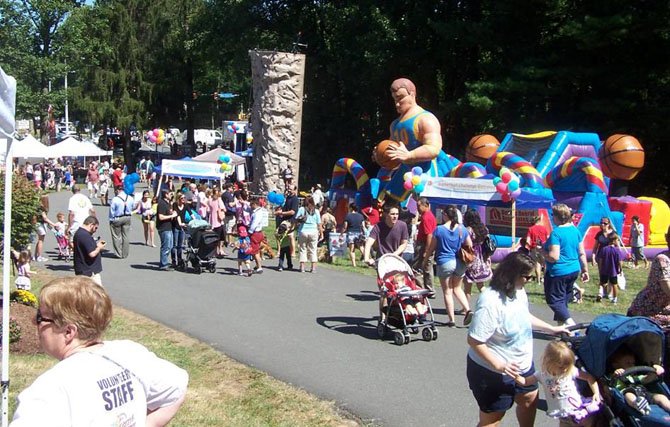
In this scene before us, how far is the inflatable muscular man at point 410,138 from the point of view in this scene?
16.9 meters

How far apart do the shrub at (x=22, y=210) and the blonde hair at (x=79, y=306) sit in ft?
33.6

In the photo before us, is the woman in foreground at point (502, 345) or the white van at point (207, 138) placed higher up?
the white van at point (207, 138)

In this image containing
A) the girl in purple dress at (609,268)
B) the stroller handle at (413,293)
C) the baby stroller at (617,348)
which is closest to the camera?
the baby stroller at (617,348)

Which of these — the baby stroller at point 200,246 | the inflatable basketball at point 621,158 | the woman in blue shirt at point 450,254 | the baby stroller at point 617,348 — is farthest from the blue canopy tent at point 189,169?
the baby stroller at point 617,348

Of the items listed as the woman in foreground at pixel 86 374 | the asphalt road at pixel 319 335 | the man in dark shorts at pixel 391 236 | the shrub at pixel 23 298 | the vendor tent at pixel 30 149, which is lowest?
the asphalt road at pixel 319 335

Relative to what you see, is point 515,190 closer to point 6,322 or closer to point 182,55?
point 6,322

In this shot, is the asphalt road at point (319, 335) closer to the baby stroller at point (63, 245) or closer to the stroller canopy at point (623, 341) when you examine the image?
the baby stroller at point (63, 245)

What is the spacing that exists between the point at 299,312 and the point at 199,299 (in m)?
1.97

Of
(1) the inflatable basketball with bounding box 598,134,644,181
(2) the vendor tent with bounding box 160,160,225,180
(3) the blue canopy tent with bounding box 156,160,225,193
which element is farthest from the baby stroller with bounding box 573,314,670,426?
(2) the vendor tent with bounding box 160,160,225,180

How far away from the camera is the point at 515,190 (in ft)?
51.4

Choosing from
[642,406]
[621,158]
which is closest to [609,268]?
[621,158]

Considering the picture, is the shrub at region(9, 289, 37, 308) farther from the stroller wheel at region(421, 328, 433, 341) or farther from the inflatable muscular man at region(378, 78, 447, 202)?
the inflatable muscular man at region(378, 78, 447, 202)

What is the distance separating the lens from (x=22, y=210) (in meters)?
12.4

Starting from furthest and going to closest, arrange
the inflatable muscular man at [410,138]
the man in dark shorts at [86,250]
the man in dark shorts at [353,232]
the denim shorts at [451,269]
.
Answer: the man in dark shorts at [353,232], the inflatable muscular man at [410,138], the man in dark shorts at [86,250], the denim shorts at [451,269]
